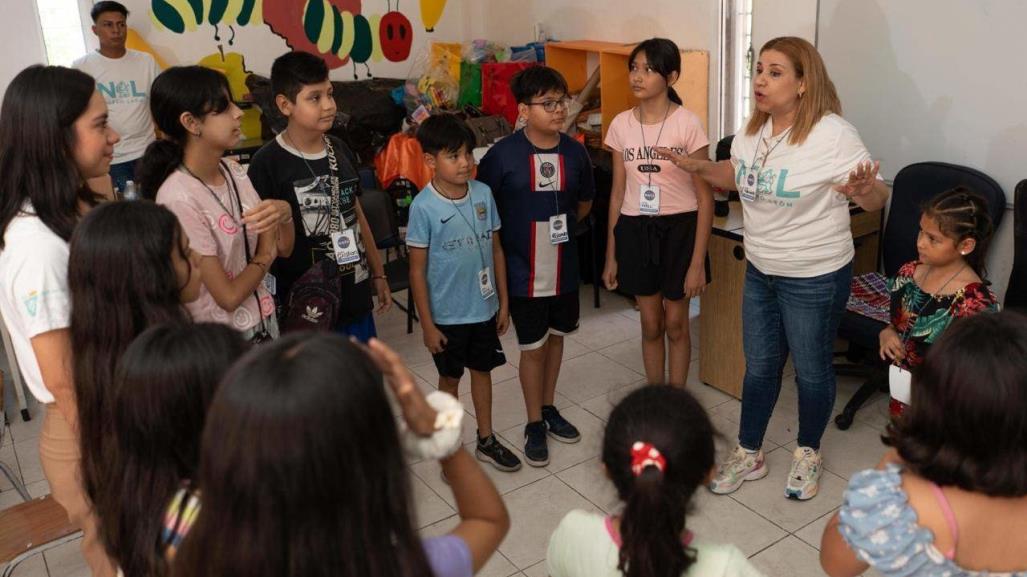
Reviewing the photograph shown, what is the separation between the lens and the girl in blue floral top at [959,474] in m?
1.21

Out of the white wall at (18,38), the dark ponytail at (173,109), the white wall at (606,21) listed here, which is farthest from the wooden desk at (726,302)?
the white wall at (18,38)

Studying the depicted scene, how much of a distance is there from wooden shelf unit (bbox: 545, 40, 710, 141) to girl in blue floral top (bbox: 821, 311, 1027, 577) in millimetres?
3106

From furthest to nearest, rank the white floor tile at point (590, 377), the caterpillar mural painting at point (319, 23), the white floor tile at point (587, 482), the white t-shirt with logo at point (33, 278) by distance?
the caterpillar mural painting at point (319, 23) → the white floor tile at point (590, 377) → the white floor tile at point (587, 482) → the white t-shirt with logo at point (33, 278)

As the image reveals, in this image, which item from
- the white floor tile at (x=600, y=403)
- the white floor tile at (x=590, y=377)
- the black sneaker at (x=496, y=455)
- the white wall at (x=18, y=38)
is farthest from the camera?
the white wall at (x=18, y=38)

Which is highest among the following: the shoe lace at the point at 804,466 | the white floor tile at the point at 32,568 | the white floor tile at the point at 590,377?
the shoe lace at the point at 804,466

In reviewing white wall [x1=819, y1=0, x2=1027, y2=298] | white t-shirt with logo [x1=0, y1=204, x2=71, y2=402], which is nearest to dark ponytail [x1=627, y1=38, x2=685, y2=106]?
white wall [x1=819, y1=0, x2=1027, y2=298]

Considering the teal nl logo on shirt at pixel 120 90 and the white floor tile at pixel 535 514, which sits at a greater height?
the teal nl logo on shirt at pixel 120 90

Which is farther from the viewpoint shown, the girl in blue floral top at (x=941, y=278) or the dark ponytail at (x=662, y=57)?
the dark ponytail at (x=662, y=57)

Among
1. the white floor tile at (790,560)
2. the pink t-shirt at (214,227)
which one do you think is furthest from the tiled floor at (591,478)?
the pink t-shirt at (214,227)

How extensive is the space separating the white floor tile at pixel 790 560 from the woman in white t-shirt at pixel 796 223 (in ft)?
0.85

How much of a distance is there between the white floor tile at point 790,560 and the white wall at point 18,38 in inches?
187

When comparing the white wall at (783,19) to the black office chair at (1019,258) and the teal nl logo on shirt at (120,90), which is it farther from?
the teal nl logo on shirt at (120,90)

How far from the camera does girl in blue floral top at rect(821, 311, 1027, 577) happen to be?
1.21 metres

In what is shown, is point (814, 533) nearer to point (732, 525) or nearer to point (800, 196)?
point (732, 525)
